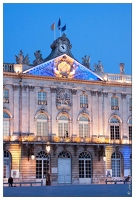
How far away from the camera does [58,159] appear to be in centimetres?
4141

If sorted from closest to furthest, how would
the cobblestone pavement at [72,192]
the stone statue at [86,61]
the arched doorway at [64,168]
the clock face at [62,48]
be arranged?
the cobblestone pavement at [72,192] → the arched doorway at [64,168] → the clock face at [62,48] → the stone statue at [86,61]

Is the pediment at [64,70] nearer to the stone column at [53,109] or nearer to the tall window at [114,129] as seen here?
the stone column at [53,109]

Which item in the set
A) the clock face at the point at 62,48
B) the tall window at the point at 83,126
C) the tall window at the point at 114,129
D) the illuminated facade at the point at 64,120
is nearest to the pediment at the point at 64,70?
the illuminated facade at the point at 64,120

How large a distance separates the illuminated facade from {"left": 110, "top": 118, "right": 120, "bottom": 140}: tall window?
9cm

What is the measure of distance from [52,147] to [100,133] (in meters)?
4.99

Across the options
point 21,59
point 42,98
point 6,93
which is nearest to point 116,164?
point 42,98

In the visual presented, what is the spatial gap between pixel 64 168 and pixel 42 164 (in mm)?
1999

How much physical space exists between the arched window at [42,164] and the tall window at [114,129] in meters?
6.74

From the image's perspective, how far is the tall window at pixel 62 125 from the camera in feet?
138

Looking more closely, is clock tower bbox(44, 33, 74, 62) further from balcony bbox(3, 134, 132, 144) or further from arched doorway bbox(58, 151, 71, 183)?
arched doorway bbox(58, 151, 71, 183)

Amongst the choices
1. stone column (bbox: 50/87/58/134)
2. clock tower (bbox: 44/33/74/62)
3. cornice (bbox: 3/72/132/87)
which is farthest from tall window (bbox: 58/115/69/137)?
clock tower (bbox: 44/33/74/62)

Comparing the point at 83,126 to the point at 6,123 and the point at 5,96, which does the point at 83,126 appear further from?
the point at 5,96

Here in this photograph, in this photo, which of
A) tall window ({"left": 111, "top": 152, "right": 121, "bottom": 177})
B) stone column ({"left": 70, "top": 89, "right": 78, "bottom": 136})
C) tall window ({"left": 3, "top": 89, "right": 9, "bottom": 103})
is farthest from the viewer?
tall window ({"left": 111, "top": 152, "right": 121, "bottom": 177})

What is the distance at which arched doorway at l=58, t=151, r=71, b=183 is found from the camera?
4138cm
